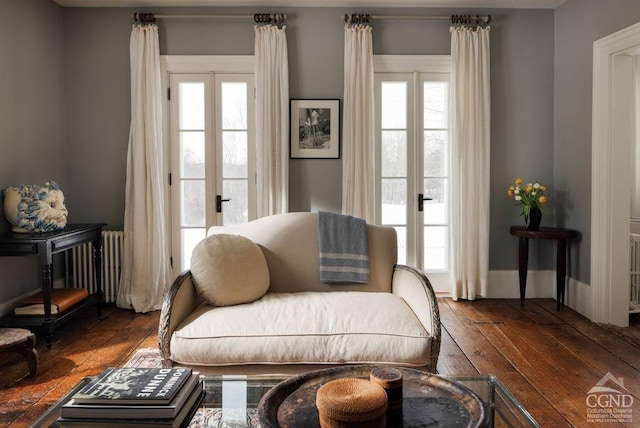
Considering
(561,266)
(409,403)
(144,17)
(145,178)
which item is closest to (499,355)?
(561,266)

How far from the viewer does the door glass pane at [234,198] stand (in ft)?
15.7

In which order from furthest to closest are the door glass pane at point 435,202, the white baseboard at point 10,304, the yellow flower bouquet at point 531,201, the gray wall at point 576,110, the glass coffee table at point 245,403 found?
the door glass pane at point 435,202 < the yellow flower bouquet at point 531,201 < the gray wall at point 576,110 < the white baseboard at point 10,304 < the glass coffee table at point 245,403

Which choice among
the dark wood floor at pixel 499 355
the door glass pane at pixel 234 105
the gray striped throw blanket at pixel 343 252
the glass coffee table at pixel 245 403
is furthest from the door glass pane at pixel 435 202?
the glass coffee table at pixel 245 403

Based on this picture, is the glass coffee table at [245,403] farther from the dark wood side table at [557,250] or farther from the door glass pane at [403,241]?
the door glass pane at [403,241]

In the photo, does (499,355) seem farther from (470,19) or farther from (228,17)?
(228,17)

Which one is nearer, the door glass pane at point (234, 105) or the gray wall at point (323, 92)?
the gray wall at point (323, 92)

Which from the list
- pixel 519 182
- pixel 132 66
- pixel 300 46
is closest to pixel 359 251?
pixel 519 182

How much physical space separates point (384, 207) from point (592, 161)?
178 centimetres

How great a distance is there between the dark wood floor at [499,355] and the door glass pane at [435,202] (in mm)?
825

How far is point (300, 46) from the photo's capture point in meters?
4.70

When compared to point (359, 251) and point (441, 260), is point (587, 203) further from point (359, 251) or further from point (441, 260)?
point (359, 251)

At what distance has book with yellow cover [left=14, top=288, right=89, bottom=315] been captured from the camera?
357 cm

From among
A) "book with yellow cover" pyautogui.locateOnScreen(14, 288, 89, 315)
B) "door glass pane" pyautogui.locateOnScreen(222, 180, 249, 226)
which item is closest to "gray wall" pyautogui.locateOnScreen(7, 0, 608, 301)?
"door glass pane" pyautogui.locateOnScreen(222, 180, 249, 226)

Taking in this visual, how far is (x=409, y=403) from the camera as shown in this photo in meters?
1.51
